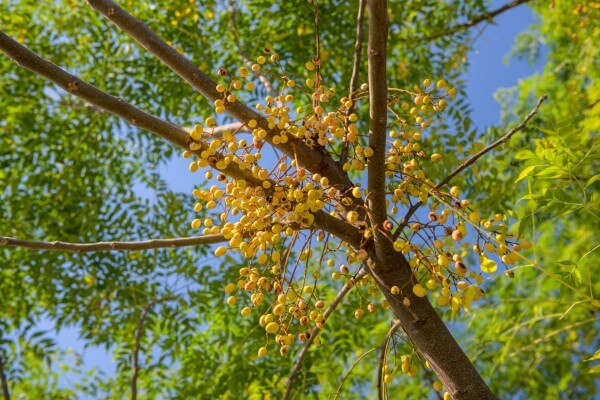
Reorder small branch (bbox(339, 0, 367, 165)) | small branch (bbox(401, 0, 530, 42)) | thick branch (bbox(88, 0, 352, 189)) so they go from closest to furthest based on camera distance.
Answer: thick branch (bbox(88, 0, 352, 189)), small branch (bbox(339, 0, 367, 165)), small branch (bbox(401, 0, 530, 42))

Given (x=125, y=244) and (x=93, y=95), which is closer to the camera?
(x=93, y=95)

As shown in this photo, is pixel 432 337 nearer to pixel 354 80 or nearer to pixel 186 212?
pixel 354 80

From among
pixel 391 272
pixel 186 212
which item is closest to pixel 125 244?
pixel 391 272


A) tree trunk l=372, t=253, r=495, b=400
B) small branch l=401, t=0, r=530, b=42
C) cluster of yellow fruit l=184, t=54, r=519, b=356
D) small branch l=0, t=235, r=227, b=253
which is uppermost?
small branch l=401, t=0, r=530, b=42

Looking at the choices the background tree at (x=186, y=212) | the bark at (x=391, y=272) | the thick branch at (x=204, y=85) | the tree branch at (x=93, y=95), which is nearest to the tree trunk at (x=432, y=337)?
the bark at (x=391, y=272)

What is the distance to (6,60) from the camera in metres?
3.60

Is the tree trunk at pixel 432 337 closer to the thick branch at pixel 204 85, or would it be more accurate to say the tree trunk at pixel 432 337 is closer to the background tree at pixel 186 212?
the thick branch at pixel 204 85

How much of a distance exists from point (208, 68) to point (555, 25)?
3.17 meters

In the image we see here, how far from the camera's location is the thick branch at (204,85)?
1329 mm

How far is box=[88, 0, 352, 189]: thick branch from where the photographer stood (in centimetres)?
133

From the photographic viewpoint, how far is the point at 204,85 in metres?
1.35

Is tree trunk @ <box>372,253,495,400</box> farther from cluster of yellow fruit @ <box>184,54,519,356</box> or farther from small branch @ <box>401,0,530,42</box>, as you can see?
small branch @ <box>401,0,530,42</box>

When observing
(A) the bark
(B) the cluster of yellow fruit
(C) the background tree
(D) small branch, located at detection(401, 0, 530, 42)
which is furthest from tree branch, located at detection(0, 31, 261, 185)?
(D) small branch, located at detection(401, 0, 530, 42)

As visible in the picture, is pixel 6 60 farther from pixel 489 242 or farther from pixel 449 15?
pixel 489 242
